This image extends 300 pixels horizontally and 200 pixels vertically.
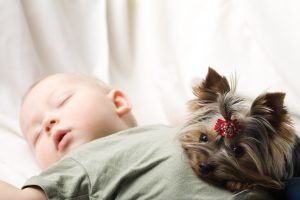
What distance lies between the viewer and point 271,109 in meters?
1.43

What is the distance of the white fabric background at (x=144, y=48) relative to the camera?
201 cm

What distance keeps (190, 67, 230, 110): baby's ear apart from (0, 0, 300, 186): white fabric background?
45 centimetres

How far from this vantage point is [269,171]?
57.6 inches

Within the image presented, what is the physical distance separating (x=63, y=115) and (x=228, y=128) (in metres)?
0.66

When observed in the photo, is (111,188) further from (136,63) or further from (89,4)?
(89,4)

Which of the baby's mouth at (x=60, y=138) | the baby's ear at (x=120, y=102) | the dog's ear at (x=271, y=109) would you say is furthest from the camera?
the baby's ear at (x=120, y=102)

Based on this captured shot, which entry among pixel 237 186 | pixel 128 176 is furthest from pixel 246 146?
pixel 128 176

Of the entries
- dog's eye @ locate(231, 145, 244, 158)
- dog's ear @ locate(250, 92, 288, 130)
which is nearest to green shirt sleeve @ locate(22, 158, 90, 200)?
dog's eye @ locate(231, 145, 244, 158)

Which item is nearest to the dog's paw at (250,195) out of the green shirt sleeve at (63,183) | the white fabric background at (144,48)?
the green shirt sleeve at (63,183)

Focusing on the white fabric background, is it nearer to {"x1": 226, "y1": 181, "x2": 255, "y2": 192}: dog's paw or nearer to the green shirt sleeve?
the green shirt sleeve

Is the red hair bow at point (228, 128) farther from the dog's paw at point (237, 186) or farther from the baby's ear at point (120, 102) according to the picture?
the baby's ear at point (120, 102)

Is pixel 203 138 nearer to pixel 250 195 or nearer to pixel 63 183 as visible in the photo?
pixel 250 195

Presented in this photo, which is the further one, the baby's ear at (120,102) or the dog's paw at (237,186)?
the baby's ear at (120,102)

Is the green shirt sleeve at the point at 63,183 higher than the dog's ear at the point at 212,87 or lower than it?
lower
